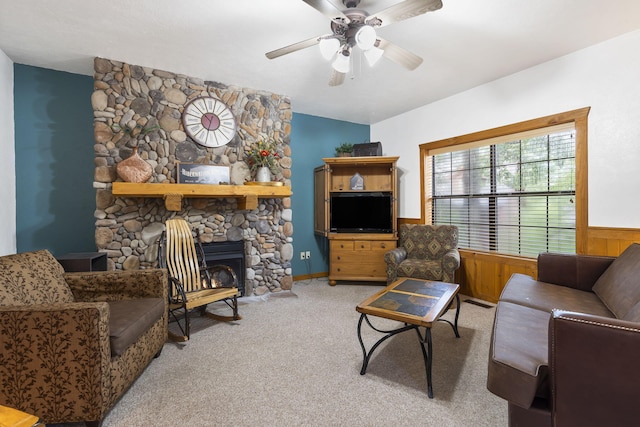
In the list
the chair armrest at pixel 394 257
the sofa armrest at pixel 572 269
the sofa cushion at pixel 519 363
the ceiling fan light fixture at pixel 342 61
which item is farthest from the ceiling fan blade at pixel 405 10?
the chair armrest at pixel 394 257

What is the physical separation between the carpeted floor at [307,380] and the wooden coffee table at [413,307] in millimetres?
150

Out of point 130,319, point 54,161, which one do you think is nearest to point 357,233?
point 130,319

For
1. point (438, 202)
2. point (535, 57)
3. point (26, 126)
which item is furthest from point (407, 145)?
point (26, 126)

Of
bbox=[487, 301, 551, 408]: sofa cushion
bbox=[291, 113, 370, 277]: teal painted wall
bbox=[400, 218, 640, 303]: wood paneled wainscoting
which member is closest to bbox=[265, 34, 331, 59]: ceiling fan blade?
bbox=[487, 301, 551, 408]: sofa cushion

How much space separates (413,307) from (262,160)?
2.56 metres

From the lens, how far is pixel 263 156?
382cm

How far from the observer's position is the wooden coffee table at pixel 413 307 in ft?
6.23

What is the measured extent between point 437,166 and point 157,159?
3705 mm

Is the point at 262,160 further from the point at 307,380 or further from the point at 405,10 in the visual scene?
the point at 307,380

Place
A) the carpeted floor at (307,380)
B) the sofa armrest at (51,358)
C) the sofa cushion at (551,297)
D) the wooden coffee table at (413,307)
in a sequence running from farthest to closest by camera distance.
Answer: the sofa cushion at (551,297)
the wooden coffee table at (413,307)
the carpeted floor at (307,380)
the sofa armrest at (51,358)

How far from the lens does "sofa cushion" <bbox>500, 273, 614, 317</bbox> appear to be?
2.02 meters

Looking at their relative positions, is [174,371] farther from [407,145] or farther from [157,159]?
[407,145]

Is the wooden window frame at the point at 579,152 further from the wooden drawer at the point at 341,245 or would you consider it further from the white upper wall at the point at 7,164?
the white upper wall at the point at 7,164

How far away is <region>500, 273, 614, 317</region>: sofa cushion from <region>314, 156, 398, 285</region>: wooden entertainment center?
196 cm
